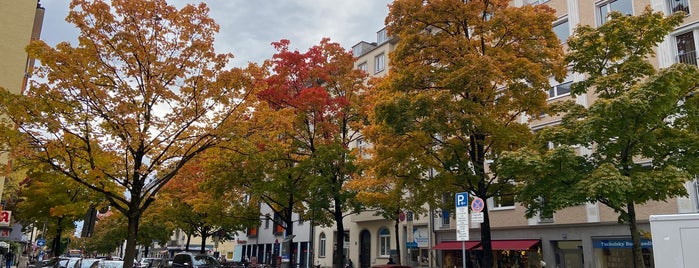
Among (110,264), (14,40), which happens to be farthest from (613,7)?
(14,40)

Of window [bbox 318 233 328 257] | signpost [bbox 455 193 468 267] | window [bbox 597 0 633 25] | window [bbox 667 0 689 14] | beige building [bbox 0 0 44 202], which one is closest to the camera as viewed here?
signpost [bbox 455 193 468 267]

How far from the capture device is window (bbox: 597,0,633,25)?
75.0ft

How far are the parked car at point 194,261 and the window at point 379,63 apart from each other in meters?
20.7

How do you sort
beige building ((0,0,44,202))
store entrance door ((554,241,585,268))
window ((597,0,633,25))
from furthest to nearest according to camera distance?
beige building ((0,0,44,202)), window ((597,0,633,25)), store entrance door ((554,241,585,268))

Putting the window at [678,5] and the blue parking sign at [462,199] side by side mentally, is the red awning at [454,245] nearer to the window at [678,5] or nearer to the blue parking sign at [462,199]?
the window at [678,5]

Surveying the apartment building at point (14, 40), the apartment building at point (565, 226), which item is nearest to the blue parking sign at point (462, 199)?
the apartment building at point (565, 226)

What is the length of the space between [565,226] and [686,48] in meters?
9.00

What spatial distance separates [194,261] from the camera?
21750 mm

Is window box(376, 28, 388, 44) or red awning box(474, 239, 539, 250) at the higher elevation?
window box(376, 28, 388, 44)

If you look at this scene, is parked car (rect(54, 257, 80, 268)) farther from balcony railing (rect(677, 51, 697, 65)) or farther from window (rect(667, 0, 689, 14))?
window (rect(667, 0, 689, 14))

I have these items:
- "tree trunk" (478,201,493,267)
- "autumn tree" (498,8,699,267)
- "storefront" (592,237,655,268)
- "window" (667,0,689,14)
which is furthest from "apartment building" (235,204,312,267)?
"window" (667,0,689,14)

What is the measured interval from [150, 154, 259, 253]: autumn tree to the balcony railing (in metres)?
20.7

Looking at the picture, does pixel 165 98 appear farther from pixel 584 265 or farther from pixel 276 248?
pixel 276 248

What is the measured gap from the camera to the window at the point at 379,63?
3791 cm
